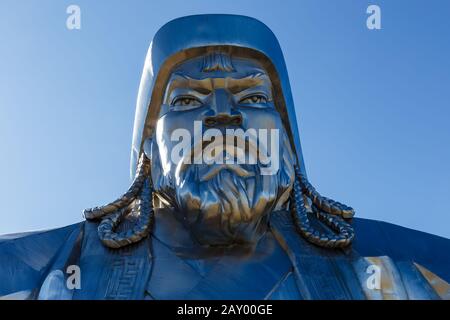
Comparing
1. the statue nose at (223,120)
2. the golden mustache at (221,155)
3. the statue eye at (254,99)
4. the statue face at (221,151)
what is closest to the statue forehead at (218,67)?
the statue face at (221,151)

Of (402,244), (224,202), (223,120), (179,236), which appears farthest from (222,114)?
(402,244)

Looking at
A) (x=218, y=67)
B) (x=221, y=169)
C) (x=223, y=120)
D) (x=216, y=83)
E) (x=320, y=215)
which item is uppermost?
(x=218, y=67)

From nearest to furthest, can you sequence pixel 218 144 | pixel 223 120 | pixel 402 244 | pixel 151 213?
pixel 218 144 → pixel 223 120 → pixel 151 213 → pixel 402 244

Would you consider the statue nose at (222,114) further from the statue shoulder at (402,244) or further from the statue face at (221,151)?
the statue shoulder at (402,244)

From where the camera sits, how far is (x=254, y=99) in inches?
227

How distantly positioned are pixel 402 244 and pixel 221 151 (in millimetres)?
1464

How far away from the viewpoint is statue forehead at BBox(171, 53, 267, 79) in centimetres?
577

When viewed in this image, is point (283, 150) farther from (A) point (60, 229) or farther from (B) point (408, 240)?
(A) point (60, 229)

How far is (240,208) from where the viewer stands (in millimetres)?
5180

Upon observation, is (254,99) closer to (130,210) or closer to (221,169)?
(221,169)

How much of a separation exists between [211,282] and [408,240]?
1.57 m

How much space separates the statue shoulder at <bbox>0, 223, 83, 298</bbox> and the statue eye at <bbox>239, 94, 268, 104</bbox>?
1421mm

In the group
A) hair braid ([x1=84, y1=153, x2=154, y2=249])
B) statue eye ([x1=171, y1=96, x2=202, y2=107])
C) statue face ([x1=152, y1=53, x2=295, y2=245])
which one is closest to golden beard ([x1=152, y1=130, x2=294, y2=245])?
statue face ([x1=152, y1=53, x2=295, y2=245])
